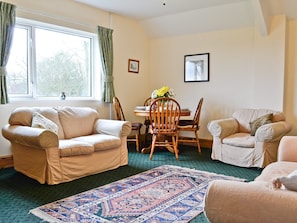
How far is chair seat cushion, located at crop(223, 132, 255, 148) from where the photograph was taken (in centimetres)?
382

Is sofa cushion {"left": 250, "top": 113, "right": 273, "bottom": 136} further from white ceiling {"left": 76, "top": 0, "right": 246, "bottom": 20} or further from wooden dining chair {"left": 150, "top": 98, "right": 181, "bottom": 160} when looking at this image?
white ceiling {"left": 76, "top": 0, "right": 246, "bottom": 20}

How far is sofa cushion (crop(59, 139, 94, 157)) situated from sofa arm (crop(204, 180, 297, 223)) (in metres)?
2.24

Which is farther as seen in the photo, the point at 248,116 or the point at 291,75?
the point at 291,75

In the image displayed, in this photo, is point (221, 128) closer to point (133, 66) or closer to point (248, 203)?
point (133, 66)

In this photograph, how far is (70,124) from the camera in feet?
12.7

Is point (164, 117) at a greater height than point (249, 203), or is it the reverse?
point (164, 117)

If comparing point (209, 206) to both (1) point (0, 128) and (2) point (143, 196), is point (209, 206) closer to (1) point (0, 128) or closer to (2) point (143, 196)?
(2) point (143, 196)

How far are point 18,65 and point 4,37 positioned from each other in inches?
19.3

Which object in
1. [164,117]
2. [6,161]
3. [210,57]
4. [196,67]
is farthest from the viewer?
[196,67]

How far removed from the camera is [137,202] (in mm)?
2621

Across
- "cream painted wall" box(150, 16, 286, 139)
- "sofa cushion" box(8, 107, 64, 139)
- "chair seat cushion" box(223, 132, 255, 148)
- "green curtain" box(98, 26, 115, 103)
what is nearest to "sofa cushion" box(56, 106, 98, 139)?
"sofa cushion" box(8, 107, 64, 139)

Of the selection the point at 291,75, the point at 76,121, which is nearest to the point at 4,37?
the point at 76,121

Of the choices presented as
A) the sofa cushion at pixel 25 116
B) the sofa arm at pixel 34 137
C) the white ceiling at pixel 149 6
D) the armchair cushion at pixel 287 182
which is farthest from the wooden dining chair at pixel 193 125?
the armchair cushion at pixel 287 182

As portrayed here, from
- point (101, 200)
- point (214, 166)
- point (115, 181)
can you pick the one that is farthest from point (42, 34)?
point (214, 166)
